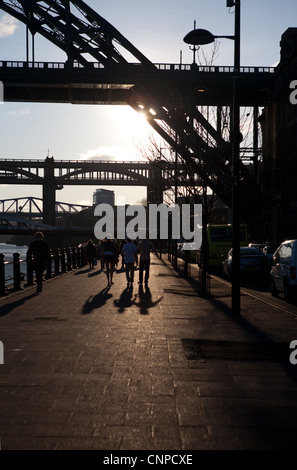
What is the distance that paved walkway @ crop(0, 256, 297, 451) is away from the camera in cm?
440

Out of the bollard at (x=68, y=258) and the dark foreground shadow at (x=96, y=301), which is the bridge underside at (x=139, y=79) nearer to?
the bollard at (x=68, y=258)

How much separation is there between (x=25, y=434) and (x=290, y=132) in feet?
145

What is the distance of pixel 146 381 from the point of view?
615 centimetres

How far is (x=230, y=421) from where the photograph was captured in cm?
475

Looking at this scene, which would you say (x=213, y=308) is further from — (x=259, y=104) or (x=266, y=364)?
(x=259, y=104)

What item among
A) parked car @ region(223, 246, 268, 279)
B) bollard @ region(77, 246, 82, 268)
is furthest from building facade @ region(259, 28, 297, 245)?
parked car @ region(223, 246, 268, 279)

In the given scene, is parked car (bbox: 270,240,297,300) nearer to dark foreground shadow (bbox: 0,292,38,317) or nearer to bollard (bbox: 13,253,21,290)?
dark foreground shadow (bbox: 0,292,38,317)

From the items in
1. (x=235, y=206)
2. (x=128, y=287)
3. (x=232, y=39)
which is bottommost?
(x=128, y=287)

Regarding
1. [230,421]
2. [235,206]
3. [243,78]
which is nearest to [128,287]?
[235,206]

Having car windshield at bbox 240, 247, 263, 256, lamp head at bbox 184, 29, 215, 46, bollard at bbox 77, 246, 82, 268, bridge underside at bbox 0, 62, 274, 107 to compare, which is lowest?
bollard at bbox 77, 246, 82, 268

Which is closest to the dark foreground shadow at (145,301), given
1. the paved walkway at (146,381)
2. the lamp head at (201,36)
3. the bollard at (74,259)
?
the paved walkway at (146,381)

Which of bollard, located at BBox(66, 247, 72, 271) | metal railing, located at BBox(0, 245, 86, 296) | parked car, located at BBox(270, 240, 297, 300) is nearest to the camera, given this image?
parked car, located at BBox(270, 240, 297, 300)

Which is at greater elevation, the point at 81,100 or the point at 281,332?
the point at 81,100

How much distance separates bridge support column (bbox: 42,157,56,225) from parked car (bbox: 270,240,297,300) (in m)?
99.1
